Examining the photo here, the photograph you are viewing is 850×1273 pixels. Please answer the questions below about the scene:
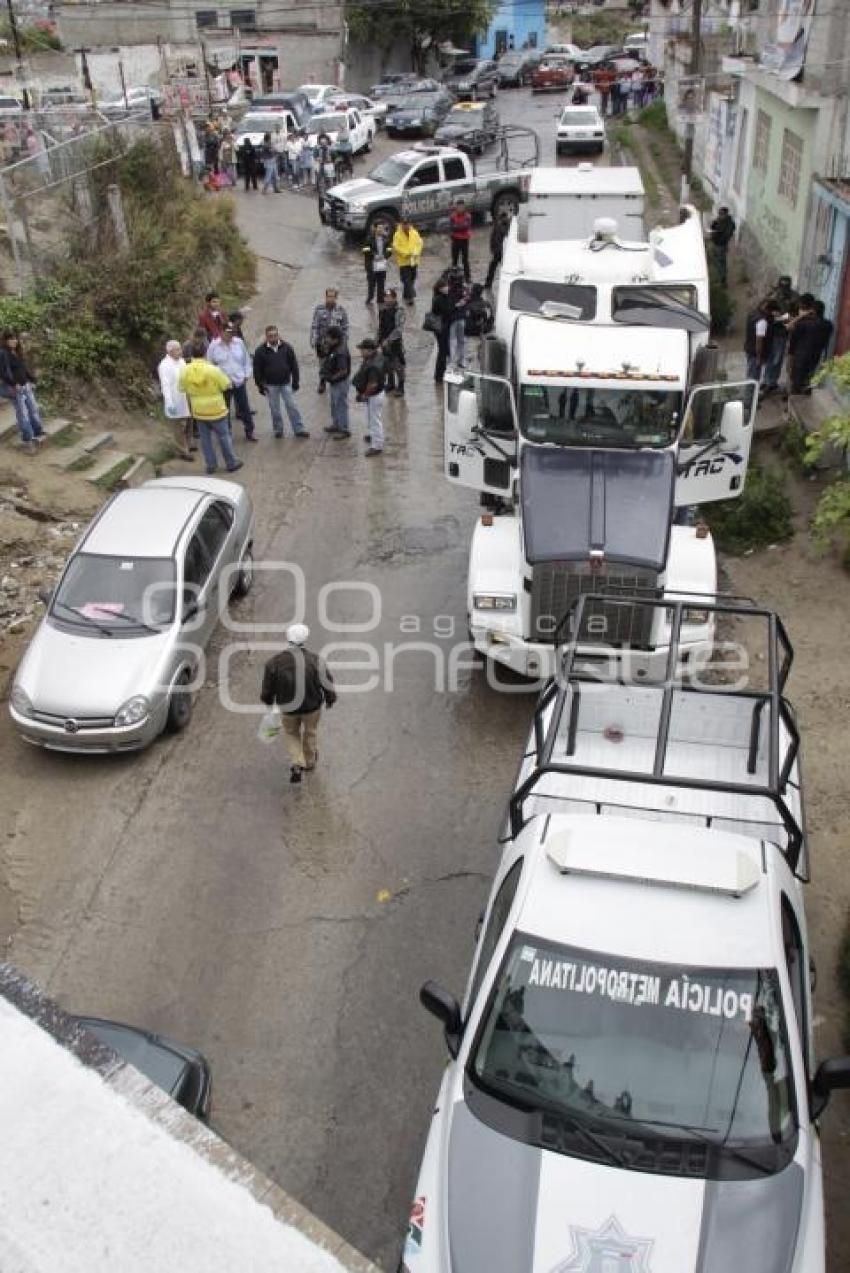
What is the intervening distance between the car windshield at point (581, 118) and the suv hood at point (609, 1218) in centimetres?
3365

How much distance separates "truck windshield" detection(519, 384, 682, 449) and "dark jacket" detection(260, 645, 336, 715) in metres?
3.39

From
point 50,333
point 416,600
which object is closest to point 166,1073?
point 416,600

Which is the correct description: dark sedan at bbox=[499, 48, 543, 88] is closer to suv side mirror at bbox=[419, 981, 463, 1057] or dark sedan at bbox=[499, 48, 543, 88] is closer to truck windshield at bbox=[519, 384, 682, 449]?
truck windshield at bbox=[519, 384, 682, 449]

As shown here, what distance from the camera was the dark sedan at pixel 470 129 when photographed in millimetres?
30375

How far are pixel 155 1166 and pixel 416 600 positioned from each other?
334 inches

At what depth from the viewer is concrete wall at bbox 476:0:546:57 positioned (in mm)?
58344

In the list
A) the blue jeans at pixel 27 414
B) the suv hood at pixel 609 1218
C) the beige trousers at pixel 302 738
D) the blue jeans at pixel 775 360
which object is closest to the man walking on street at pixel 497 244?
the blue jeans at pixel 775 360

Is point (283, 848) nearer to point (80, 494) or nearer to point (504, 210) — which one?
point (80, 494)

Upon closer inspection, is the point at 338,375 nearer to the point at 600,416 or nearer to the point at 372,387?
the point at 372,387

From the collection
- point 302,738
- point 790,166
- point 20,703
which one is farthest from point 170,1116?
point 790,166

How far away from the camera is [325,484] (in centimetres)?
1428

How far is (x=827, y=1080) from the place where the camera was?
4.91 metres

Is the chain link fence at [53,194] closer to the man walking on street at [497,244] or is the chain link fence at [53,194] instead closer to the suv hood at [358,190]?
the suv hood at [358,190]

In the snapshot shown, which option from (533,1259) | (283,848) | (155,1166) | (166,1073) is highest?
(155,1166)
